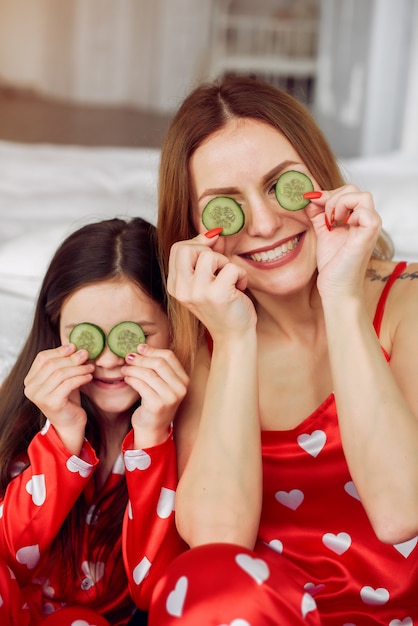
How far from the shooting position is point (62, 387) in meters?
1.72

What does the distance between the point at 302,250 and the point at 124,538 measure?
0.68 meters

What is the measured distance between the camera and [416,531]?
4.75 ft

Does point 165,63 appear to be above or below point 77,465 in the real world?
above

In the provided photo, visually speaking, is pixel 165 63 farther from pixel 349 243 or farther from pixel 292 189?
pixel 349 243

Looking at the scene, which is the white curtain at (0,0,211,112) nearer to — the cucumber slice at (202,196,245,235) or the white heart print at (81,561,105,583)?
the cucumber slice at (202,196,245,235)

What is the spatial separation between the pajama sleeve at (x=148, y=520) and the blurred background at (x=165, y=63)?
3287mm

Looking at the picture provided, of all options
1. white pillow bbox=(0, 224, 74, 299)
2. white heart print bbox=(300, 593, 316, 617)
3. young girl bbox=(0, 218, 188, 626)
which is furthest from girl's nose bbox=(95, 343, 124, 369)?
white pillow bbox=(0, 224, 74, 299)

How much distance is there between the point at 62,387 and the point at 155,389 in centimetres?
19

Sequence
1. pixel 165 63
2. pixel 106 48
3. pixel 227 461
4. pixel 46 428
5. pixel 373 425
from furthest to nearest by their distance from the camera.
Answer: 1. pixel 106 48
2. pixel 165 63
3. pixel 46 428
4. pixel 227 461
5. pixel 373 425

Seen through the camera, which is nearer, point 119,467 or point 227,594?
point 227,594

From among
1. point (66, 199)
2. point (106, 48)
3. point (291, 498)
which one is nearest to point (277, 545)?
point (291, 498)

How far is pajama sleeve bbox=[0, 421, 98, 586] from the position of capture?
1726 millimetres

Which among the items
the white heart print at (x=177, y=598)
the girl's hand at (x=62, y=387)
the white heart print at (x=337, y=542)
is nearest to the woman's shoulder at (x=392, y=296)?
the white heart print at (x=337, y=542)

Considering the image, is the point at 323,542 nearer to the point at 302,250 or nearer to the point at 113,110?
the point at 302,250
